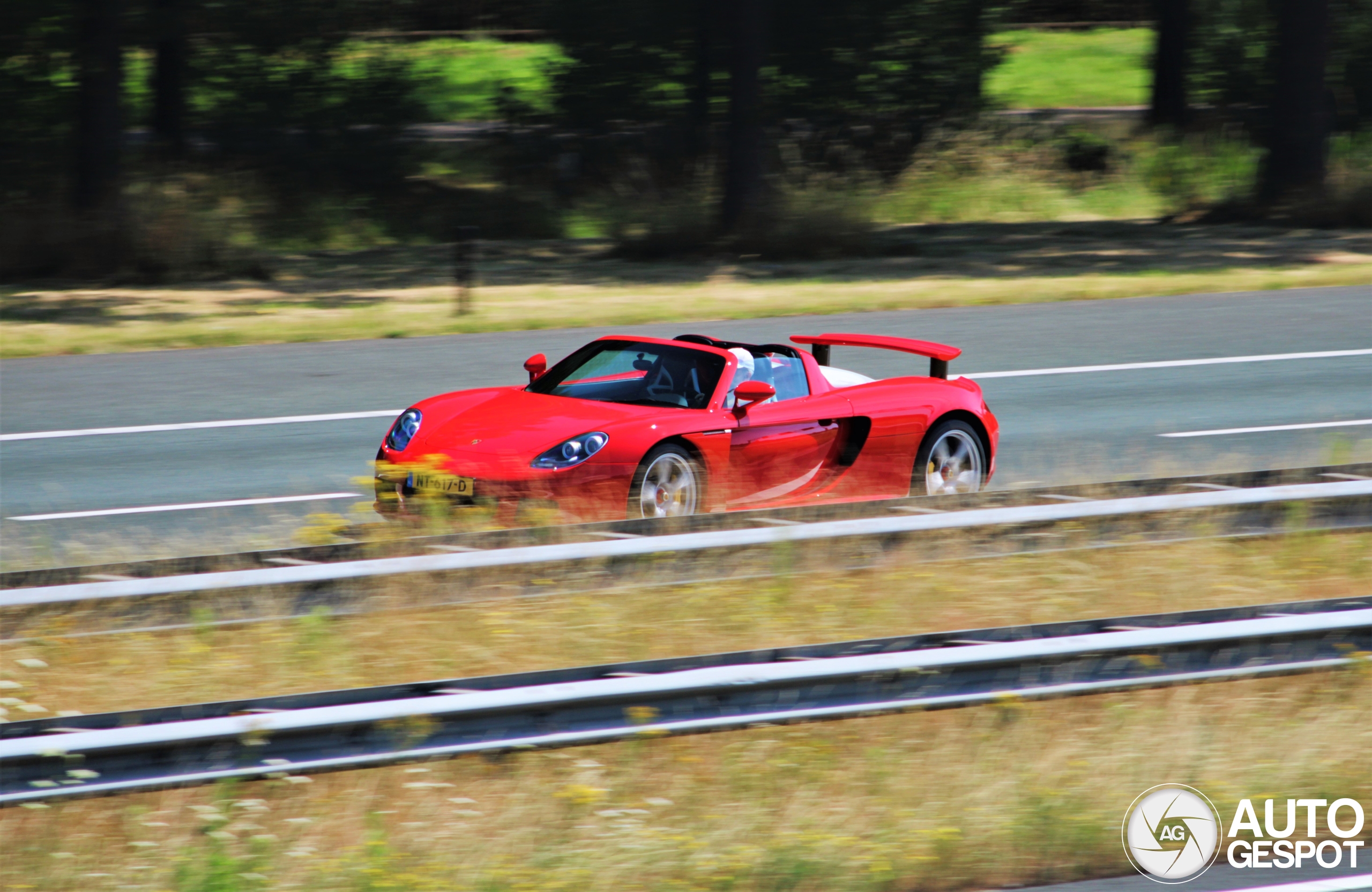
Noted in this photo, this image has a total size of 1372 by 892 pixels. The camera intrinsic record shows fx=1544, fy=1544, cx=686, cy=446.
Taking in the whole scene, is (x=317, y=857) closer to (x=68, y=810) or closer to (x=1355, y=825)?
(x=68, y=810)

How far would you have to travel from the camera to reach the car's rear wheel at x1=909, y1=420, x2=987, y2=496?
9.44 meters

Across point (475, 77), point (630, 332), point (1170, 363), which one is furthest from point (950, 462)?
point (475, 77)

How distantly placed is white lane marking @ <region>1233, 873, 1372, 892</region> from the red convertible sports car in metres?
4.17

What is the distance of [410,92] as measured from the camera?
31.7m

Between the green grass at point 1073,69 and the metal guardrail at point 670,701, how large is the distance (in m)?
34.8

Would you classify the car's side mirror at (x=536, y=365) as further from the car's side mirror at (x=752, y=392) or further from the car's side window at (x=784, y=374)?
the car's side mirror at (x=752, y=392)

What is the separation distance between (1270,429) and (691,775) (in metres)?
8.67

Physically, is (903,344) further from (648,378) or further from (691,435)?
(691,435)

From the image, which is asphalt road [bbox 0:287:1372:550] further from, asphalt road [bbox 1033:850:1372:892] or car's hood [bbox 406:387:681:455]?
asphalt road [bbox 1033:850:1372:892]

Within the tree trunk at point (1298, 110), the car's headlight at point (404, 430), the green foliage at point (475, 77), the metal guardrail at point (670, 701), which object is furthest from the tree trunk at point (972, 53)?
the metal guardrail at point (670, 701)

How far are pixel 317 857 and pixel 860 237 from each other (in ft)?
67.4

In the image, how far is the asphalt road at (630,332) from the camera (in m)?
10.5

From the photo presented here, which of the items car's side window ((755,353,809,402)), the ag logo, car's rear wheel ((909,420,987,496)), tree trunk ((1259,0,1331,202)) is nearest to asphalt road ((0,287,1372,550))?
car's rear wheel ((909,420,987,496))

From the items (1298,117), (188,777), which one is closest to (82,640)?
(188,777)
